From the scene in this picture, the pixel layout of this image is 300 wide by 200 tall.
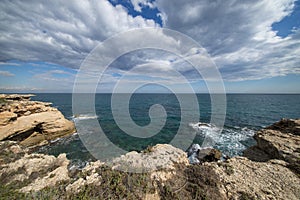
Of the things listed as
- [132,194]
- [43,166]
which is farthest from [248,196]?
[43,166]

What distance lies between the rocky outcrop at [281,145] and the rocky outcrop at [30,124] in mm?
24796

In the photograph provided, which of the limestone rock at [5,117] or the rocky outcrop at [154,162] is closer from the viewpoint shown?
the rocky outcrop at [154,162]

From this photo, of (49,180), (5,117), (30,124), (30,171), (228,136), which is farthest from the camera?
(228,136)

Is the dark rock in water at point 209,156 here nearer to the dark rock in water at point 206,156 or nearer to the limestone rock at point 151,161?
the dark rock in water at point 206,156

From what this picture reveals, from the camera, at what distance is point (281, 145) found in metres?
8.41

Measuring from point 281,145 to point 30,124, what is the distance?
87.8 feet

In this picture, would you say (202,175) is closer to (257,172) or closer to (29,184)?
(257,172)

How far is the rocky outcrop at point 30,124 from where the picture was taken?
49.7 ft

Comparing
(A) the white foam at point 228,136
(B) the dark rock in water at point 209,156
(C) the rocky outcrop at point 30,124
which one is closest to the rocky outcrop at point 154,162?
(B) the dark rock in water at point 209,156

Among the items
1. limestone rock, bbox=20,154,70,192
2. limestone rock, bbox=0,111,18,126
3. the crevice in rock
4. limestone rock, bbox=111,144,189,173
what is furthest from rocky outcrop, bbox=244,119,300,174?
limestone rock, bbox=0,111,18,126

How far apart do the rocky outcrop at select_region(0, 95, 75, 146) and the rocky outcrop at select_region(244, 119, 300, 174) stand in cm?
2480

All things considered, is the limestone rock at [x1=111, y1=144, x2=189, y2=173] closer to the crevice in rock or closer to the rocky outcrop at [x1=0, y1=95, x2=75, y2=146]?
the rocky outcrop at [x1=0, y1=95, x2=75, y2=146]

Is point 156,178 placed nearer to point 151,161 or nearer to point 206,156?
point 151,161

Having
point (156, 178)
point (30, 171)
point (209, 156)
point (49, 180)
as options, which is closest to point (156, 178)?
point (156, 178)
